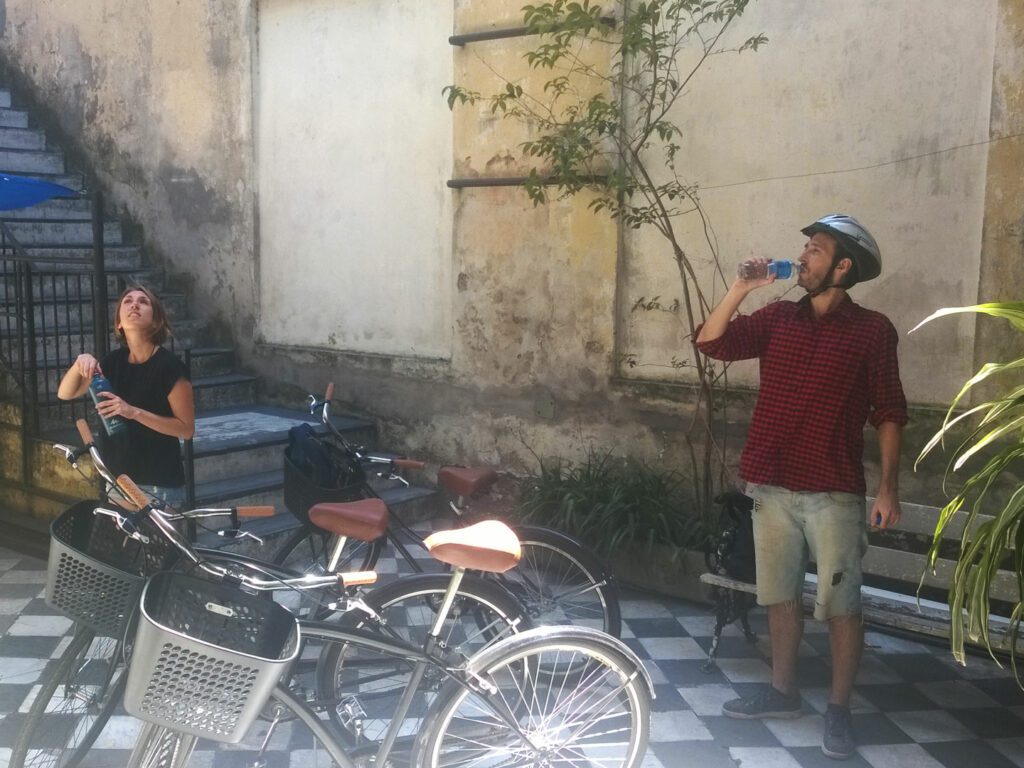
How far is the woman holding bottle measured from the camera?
4254 mm

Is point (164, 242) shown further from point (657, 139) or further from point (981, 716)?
point (981, 716)

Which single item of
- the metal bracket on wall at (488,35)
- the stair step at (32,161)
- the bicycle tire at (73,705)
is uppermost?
the metal bracket on wall at (488,35)

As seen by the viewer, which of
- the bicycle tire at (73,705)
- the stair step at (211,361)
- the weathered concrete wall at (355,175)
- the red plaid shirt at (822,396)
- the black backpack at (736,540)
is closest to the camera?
the bicycle tire at (73,705)

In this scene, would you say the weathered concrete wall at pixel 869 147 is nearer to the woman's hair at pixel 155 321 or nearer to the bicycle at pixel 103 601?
the bicycle at pixel 103 601

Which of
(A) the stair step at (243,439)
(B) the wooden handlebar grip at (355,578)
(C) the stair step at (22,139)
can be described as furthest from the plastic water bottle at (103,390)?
(C) the stair step at (22,139)

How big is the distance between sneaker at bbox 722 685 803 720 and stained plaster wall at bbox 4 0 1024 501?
5.64 feet

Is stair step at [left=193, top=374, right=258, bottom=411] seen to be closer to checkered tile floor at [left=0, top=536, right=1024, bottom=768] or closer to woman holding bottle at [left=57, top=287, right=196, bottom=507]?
checkered tile floor at [left=0, top=536, right=1024, bottom=768]

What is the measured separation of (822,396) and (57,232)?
7.21 m

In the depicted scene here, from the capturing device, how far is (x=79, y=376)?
162 inches

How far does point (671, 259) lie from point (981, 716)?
123 inches

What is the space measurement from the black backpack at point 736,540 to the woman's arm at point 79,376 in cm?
298

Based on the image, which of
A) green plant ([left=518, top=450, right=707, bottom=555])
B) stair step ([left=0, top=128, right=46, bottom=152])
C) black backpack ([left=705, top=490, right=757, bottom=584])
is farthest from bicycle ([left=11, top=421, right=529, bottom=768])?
stair step ([left=0, top=128, right=46, bottom=152])

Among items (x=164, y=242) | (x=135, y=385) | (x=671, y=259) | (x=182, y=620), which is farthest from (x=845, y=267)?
(x=164, y=242)

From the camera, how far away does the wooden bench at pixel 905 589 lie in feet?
14.0
